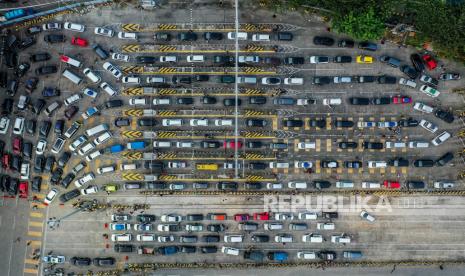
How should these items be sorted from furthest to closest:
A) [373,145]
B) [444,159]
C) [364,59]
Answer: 1. [364,59]
2. [373,145]
3. [444,159]

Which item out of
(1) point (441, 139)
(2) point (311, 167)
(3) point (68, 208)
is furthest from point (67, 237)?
(1) point (441, 139)

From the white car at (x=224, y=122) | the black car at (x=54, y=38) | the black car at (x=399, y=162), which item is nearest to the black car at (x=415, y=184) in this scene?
the black car at (x=399, y=162)

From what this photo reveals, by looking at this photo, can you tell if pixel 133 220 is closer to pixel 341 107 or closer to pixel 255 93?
pixel 255 93

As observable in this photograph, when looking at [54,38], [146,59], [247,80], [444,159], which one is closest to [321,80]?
[247,80]

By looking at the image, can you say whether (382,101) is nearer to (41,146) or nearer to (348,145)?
(348,145)

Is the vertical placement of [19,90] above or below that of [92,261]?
above

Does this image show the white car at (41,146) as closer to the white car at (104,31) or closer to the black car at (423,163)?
the white car at (104,31)
